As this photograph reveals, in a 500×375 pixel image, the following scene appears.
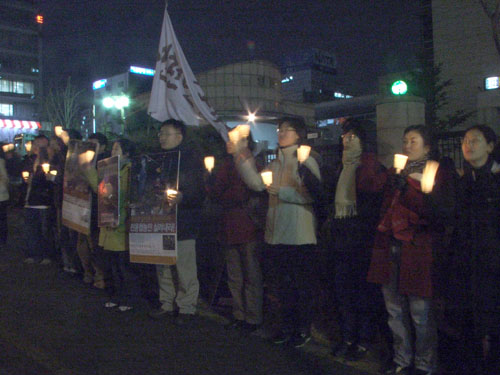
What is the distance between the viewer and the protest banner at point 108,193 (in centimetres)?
604

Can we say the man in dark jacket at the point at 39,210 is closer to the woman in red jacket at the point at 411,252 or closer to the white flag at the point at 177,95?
the white flag at the point at 177,95

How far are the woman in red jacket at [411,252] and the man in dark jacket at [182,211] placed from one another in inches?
84.7

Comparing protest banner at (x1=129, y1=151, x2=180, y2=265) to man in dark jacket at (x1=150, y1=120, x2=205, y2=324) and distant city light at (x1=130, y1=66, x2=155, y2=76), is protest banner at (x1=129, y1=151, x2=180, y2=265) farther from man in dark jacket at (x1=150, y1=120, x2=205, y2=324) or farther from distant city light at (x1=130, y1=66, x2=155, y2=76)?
distant city light at (x1=130, y1=66, x2=155, y2=76)

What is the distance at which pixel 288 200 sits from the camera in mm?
4895

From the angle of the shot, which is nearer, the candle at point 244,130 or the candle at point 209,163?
the candle at point 244,130

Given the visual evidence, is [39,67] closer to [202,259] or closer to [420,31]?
[420,31]

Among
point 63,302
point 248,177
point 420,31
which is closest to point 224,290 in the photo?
point 63,302

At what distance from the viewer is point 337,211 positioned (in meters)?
4.67

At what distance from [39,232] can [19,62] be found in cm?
7455

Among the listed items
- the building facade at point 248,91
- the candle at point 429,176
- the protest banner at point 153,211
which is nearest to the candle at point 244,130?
the protest banner at point 153,211

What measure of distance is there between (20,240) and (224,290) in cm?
660

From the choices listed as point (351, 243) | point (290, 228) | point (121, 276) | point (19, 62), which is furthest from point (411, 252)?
point (19, 62)

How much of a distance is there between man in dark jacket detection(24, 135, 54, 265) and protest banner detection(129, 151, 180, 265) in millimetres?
3174

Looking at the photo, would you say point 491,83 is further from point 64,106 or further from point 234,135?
point 64,106
